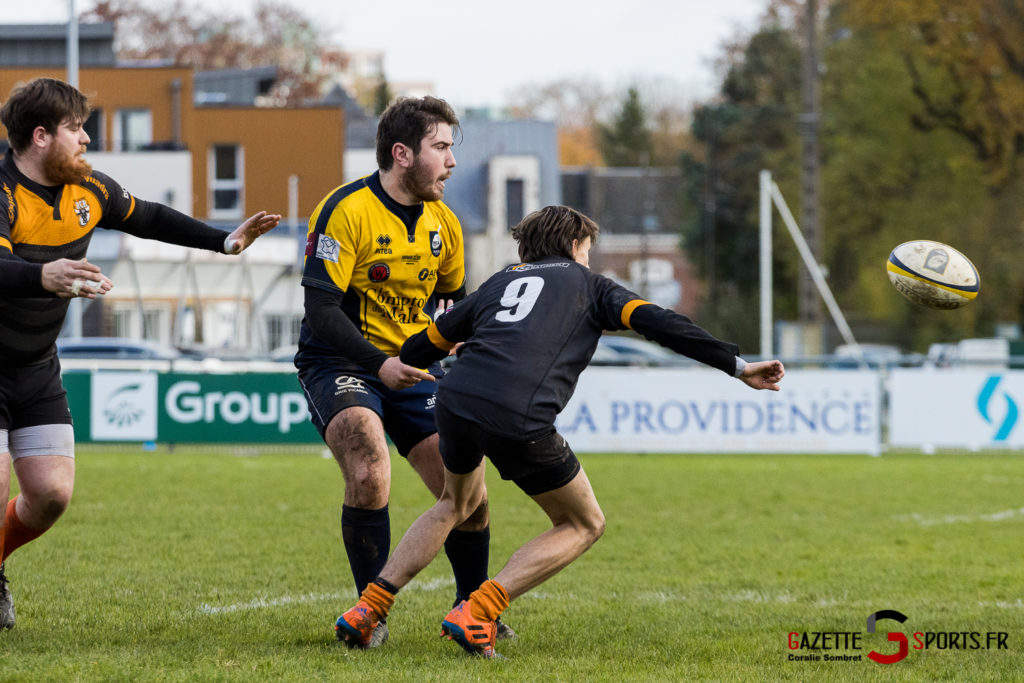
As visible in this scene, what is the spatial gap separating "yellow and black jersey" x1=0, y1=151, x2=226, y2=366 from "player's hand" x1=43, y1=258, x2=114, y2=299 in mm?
417

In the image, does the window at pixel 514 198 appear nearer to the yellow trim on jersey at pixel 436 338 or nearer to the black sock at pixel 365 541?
the black sock at pixel 365 541

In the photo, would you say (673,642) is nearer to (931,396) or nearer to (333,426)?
(333,426)

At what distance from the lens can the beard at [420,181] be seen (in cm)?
549

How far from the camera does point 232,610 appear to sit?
20.3 feet

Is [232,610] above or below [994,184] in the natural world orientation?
below

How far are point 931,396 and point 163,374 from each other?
9370mm

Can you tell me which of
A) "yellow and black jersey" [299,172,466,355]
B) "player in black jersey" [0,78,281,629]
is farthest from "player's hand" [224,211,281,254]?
"yellow and black jersey" [299,172,466,355]

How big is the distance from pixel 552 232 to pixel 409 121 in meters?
0.80

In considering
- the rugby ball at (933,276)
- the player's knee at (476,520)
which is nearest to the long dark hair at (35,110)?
the player's knee at (476,520)

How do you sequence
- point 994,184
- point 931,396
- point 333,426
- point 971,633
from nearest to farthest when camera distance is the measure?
point 333,426, point 971,633, point 931,396, point 994,184

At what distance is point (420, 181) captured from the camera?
550 centimetres

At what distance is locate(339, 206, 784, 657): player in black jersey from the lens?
4.95 meters

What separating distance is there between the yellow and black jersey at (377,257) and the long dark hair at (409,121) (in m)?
0.14

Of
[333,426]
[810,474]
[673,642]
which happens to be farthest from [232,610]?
[810,474]
